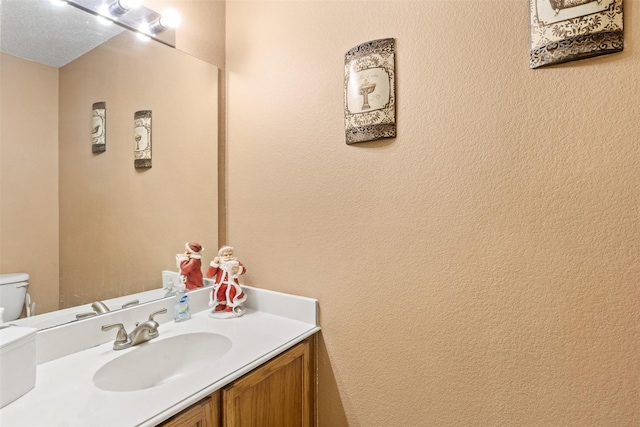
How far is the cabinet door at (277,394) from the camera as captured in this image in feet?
3.01

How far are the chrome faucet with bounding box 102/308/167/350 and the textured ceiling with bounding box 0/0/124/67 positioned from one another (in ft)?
3.06

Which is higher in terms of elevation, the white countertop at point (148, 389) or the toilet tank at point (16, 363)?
the toilet tank at point (16, 363)

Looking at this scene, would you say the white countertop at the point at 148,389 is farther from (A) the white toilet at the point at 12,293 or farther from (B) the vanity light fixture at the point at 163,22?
(B) the vanity light fixture at the point at 163,22

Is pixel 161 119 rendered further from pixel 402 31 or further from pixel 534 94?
pixel 534 94

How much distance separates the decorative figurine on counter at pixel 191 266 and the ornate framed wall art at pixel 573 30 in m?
1.48

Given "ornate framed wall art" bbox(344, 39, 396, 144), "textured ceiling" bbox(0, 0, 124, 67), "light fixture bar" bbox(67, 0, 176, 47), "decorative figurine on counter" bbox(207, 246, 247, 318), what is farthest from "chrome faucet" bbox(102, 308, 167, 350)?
"light fixture bar" bbox(67, 0, 176, 47)

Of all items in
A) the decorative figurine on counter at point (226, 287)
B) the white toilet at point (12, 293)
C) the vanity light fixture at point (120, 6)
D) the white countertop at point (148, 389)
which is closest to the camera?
the white countertop at point (148, 389)

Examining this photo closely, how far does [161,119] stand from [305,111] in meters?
0.66

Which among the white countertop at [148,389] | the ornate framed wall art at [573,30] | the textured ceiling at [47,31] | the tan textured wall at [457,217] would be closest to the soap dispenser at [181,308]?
the white countertop at [148,389]

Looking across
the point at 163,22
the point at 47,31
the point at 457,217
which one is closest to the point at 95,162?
the point at 47,31

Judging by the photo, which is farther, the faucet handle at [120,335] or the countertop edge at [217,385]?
the faucet handle at [120,335]

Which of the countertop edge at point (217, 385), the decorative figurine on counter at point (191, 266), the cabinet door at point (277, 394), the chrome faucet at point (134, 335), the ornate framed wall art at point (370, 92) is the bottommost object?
the cabinet door at point (277, 394)

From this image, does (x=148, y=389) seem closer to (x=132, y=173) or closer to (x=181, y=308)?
(x=181, y=308)

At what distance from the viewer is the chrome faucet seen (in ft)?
3.49
